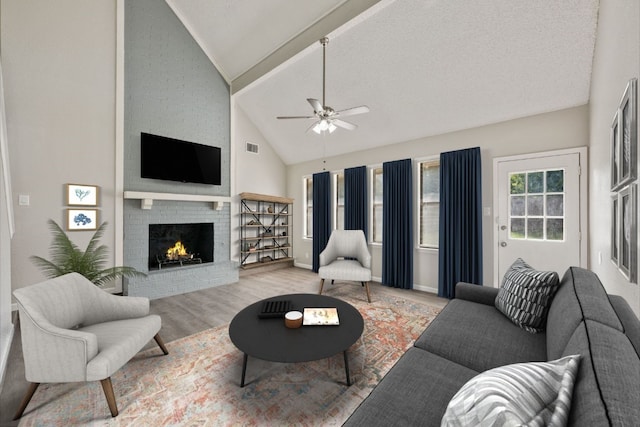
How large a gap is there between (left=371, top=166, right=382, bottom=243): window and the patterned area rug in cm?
254

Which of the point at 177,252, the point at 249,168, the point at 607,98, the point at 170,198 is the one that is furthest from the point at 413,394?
the point at 249,168

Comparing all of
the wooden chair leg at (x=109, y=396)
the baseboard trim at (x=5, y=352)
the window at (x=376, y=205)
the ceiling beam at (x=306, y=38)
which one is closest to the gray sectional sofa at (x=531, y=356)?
the wooden chair leg at (x=109, y=396)

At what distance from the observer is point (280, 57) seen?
3762 mm

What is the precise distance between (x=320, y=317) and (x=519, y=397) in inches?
59.5

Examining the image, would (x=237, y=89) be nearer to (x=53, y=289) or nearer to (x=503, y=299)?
(x=53, y=289)

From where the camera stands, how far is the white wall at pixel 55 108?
296 centimetres

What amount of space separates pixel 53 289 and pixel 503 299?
318 cm

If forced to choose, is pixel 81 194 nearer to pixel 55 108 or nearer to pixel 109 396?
pixel 55 108

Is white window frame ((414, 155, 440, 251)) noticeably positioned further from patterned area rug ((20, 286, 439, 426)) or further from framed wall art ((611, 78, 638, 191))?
framed wall art ((611, 78, 638, 191))

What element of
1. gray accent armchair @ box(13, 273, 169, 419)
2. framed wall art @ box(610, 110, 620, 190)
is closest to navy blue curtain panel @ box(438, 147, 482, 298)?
framed wall art @ box(610, 110, 620, 190)

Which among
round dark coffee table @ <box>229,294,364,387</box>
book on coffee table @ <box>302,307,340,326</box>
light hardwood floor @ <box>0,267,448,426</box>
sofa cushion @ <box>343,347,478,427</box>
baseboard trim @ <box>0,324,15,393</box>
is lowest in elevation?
light hardwood floor @ <box>0,267,448,426</box>

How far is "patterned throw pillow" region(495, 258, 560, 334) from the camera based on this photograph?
1.67m

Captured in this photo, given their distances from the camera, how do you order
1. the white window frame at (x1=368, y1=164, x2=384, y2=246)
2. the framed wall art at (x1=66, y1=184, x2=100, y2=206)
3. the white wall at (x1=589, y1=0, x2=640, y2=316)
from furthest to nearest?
the white window frame at (x1=368, y1=164, x2=384, y2=246) < the framed wall art at (x1=66, y1=184, x2=100, y2=206) < the white wall at (x1=589, y1=0, x2=640, y2=316)

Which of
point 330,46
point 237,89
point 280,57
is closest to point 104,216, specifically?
point 237,89
